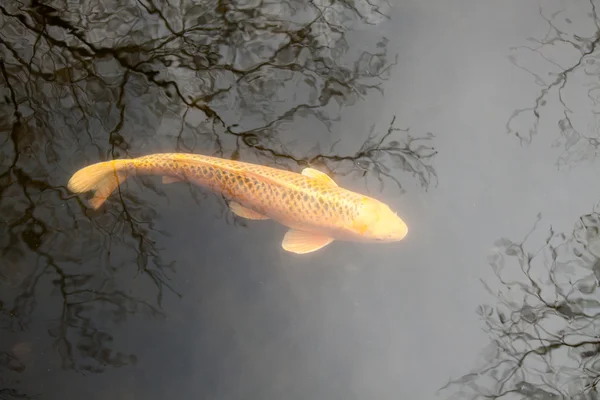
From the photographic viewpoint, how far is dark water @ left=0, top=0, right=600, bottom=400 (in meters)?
2.35

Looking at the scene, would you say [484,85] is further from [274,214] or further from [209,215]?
[209,215]

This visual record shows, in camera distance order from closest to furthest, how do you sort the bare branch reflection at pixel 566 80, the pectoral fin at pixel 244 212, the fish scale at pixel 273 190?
the fish scale at pixel 273 190, the pectoral fin at pixel 244 212, the bare branch reflection at pixel 566 80

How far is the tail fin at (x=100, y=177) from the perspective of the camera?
2441 millimetres

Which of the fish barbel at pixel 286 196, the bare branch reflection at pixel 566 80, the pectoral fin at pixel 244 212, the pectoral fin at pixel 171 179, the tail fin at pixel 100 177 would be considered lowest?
the tail fin at pixel 100 177

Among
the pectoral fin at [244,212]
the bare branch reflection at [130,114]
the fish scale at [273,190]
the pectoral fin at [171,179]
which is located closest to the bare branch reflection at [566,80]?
the bare branch reflection at [130,114]

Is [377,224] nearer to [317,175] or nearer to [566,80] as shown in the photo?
[317,175]

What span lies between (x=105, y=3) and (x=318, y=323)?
2043 millimetres

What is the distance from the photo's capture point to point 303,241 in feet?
7.84

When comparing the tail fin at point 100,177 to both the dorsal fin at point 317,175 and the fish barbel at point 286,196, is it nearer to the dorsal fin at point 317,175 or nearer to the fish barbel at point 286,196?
the fish barbel at point 286,196

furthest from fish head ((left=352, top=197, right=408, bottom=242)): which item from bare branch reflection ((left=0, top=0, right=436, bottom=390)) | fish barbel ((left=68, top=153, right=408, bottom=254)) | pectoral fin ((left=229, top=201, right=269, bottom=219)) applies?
pectoral fin ((left=229, top=201, right=269, bottom=219))

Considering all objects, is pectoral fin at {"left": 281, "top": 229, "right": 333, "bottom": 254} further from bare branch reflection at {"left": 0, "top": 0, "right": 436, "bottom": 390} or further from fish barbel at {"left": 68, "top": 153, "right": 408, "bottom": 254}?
bare branch reflection at {"left": 0, "top": 0, "right": 436, "bottom": 390}

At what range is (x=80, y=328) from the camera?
2369 mm

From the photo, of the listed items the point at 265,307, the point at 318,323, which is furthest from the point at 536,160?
the point at 265,307

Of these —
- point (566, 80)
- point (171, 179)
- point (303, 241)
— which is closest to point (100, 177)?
point (171, 179)
